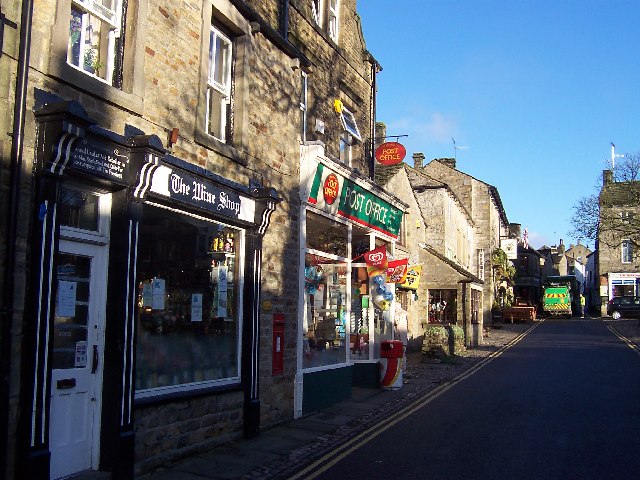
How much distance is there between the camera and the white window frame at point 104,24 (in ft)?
21.2

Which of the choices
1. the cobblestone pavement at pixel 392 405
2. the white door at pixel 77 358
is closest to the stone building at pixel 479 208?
the cobblestone pavement at pixel 392 405

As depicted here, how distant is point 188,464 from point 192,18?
18.3 ft

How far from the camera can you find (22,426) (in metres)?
5.40

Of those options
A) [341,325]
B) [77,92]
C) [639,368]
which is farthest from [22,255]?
[639,368]

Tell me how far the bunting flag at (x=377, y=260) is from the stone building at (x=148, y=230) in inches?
104

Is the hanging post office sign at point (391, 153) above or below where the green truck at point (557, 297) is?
above

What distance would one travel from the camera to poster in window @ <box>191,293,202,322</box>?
820 cm

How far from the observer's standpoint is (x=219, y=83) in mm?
9117

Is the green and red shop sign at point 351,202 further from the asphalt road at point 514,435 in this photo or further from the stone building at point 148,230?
the asphalt road at point 514,435

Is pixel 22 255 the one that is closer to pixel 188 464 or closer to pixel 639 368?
pixel 188 464

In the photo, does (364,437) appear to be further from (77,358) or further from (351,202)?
(351,202)

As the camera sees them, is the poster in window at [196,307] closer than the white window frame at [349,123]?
Yes

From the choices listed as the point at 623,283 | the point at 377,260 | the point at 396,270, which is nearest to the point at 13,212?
the point at 377,260

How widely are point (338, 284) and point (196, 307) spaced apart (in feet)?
16.6
